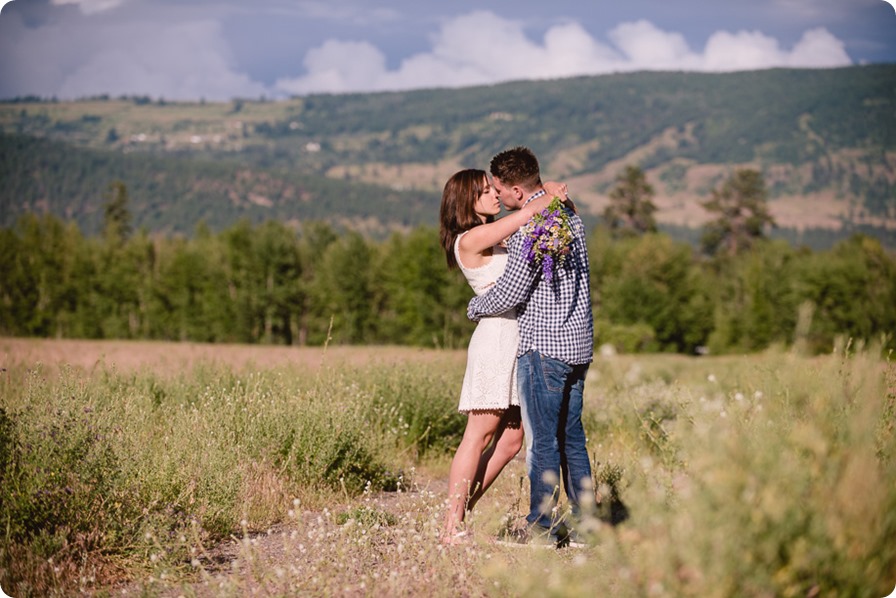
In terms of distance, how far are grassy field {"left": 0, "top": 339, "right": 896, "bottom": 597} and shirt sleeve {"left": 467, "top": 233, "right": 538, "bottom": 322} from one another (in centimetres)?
121

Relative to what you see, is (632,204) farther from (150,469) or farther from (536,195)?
(150,469)

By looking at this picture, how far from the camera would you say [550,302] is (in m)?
5.41

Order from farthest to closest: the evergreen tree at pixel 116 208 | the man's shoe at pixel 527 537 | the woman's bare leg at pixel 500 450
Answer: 1. the evergreen tree at pixel 116 208
2. the woman's bare leg at pixel 500 450
3. the man's shoe at pixel 527 537

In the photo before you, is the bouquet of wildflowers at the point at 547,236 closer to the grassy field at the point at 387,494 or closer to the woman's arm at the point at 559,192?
the woman's arm at the point at 559,192

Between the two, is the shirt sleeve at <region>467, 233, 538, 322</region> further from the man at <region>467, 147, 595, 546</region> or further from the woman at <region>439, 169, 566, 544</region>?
the woman at <region>439, 169, 566, 544</region>

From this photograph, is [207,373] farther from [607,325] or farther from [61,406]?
[607,325]

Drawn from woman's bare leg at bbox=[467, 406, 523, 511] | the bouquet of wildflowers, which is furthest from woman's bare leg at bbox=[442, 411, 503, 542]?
the bouquet of wildflowers

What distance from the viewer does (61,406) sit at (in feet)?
18.4

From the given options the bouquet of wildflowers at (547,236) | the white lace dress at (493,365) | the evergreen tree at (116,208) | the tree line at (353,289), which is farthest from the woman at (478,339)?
the evergreen tree at (116,208)

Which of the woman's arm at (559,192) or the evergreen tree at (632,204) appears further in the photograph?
the evergreen tree at (632,204)

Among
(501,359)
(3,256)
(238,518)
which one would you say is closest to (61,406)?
(238,518)

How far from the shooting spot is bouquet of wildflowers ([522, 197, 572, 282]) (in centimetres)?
517

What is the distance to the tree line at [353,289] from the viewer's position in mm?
66812

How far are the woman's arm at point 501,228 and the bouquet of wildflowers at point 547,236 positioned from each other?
0.18ft
